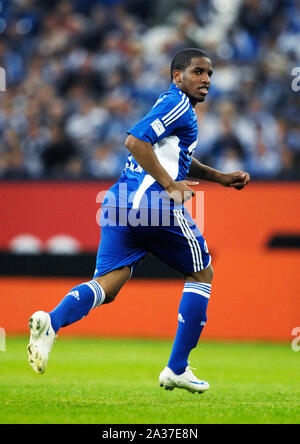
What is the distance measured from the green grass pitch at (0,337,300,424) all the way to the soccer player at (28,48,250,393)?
39 centimetres

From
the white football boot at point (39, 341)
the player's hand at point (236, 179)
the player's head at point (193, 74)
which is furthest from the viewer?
the player's hand at point (236, 179)

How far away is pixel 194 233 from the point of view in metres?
4.61

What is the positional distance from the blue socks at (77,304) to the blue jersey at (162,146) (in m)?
0.58

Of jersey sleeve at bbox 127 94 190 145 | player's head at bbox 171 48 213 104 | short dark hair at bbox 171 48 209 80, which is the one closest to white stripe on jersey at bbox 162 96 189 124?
jersey sleeve at bbox 127 94 190 145

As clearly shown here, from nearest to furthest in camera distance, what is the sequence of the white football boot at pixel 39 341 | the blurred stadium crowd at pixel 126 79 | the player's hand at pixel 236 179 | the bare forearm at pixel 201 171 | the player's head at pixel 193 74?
1. the white football boot at pixel 39 341
2. the player's head at pixel 193 74
3. the player's hand at pixel 236 179
4. the bare forearm at pixel 201 171
5. the blurred stadium crowd at pixel 126 79

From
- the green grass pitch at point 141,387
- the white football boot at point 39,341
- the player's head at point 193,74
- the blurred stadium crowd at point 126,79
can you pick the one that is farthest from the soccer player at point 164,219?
the blurred stadium crowd at point 126,79

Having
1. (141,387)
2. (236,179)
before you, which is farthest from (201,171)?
(141,387)

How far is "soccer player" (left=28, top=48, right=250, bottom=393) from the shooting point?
14.4ft

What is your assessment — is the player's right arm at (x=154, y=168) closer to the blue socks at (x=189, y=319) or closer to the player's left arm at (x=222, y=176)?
the blue socks at (x=189, y=319)

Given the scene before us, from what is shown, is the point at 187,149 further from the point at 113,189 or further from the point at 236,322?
the point at 236,322

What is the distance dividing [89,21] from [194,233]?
8.08 meters

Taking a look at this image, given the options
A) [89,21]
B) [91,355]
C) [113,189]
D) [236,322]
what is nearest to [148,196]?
[113,189]

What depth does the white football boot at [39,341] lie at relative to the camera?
161 inches

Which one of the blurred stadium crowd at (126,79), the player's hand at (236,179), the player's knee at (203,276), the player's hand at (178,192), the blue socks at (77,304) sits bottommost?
the blue socks at (77,304)
